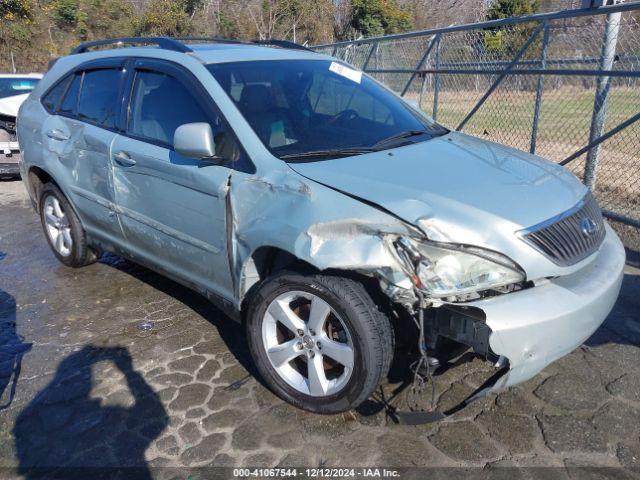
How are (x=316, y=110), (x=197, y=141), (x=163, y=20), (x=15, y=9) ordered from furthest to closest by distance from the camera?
(x=163, y=20) < (x=15, y=9) < (x=316, y=110) < (x=197, y=141)

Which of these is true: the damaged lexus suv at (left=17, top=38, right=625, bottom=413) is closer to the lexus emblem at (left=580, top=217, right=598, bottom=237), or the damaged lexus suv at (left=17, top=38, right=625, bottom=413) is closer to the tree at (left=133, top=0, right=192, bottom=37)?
the lexus emblem at (left=580, top=217, right=598, bottom=237)

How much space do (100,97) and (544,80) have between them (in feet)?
14.9

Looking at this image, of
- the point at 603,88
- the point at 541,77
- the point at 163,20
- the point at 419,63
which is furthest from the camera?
the point at 163,20

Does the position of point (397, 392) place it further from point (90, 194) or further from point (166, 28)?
point (166, 28)

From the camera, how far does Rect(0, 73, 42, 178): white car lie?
26.6ft

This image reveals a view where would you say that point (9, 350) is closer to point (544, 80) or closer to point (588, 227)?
point (588, 227)

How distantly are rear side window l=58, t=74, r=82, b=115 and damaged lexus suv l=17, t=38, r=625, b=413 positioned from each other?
1.02 feet

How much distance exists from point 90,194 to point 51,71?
1492 mm

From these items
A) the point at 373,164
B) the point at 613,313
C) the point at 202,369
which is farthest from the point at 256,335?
the point at 613,313

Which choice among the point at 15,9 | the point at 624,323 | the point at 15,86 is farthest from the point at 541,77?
the point at 15,9

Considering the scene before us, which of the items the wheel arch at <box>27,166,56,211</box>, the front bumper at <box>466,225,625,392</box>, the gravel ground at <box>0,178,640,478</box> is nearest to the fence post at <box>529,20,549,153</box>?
the gravel ground at <box>0,178,640,478</box>

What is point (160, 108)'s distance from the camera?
139 inches

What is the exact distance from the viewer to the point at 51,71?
4836mm

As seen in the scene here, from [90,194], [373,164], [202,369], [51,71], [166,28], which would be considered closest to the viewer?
[373,164]
